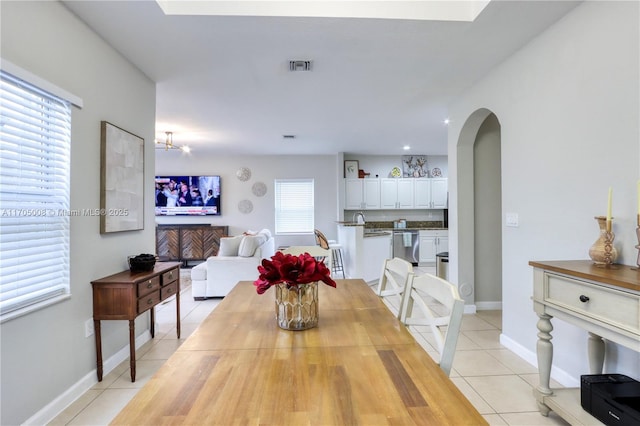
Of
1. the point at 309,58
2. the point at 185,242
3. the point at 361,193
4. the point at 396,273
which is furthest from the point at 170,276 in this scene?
the point at 361,193

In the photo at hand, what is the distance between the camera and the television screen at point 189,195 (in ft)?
25.6

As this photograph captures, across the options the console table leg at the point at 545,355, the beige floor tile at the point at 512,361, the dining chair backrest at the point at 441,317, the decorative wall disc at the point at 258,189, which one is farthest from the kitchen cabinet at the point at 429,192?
the dining chair backrest at the point at 441,317

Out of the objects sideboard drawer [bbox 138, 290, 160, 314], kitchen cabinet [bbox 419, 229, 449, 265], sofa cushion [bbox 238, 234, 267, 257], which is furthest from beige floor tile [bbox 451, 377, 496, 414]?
kitchen cabinet [bbox 419, 229, 449, 265]

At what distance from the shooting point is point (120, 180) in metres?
2.80

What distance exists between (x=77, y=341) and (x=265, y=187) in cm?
583

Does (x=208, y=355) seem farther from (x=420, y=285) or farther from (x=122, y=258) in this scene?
(x=122, y=258)

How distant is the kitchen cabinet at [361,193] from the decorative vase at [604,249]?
5.93m

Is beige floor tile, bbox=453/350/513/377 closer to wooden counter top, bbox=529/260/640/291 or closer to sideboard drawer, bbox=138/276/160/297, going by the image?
wooden counter top, bbox=529/260/640/291

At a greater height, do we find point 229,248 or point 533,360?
point 229,248

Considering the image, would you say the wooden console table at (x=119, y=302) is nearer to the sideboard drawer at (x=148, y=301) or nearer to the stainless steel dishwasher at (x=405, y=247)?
the sideboard drawer at (x=148, y=301)

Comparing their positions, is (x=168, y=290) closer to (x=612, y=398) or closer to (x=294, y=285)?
(x=294, y=285)

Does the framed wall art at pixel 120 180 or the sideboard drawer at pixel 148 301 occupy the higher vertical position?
the framed wall art at pixel 120 180

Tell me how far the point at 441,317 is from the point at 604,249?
3.81 ft

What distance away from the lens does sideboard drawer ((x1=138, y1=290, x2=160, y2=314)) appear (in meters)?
2.53
